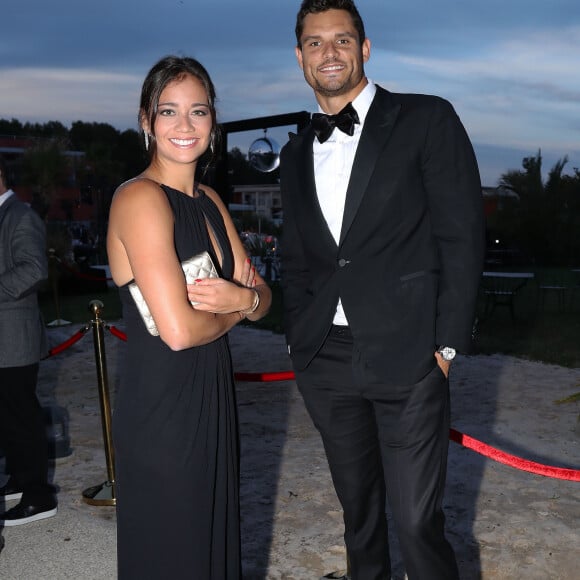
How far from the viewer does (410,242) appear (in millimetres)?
2574

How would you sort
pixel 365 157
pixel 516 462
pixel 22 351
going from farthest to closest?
pixel 22 351, pixel 516 462, pixel 365 157

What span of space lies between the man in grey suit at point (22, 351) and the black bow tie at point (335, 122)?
1.96 meters

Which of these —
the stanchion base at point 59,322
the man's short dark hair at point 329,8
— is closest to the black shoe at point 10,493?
the man's short dark hair at point 329,8

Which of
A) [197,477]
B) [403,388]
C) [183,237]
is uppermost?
[183,237]

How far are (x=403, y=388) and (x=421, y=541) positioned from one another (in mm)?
505

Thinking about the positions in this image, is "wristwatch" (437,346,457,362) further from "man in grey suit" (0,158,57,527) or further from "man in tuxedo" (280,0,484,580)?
"man in grey suit" (0,158,57,527)

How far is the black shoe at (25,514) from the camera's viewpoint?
4.16m

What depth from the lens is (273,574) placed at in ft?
12.3

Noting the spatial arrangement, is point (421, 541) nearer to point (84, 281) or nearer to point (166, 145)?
point (166, 145)

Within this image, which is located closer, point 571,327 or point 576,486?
point 576,486

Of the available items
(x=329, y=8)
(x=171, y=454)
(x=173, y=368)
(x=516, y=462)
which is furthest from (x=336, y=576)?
(x=329, y=8)

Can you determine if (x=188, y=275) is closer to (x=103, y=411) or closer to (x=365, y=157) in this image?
(x=365, y=157)

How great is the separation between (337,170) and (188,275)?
77 centimetres

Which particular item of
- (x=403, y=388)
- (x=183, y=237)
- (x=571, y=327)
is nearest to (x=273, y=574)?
(x=403, y=388)
